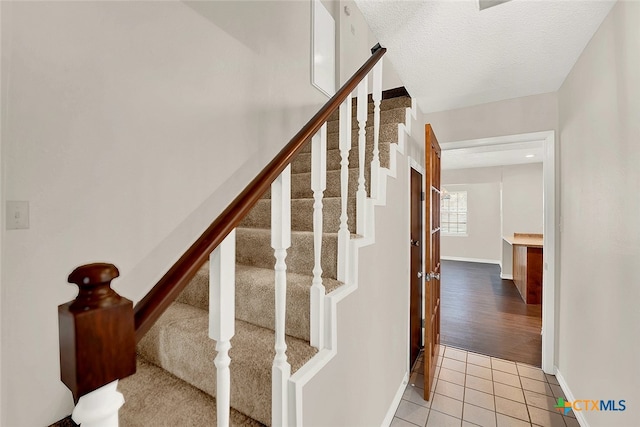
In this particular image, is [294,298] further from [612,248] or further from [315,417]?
[612,248]

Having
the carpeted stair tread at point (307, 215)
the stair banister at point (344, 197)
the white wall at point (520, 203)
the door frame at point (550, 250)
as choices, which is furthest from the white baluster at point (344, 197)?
the white wall at point (520, 203)

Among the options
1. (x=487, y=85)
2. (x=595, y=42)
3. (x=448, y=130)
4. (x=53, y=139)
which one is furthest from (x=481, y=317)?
(x=53, y=139)

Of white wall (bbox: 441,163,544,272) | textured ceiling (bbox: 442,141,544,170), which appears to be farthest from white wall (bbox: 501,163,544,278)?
textured ceiling (bbox: 442,141,544,170)

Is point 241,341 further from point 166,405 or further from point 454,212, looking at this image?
point 454,212

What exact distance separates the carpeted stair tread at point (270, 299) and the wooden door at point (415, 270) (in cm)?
159

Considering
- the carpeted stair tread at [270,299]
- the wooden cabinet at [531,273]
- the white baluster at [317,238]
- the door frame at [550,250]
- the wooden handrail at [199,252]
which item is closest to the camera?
the wooden handrail at [199,252]

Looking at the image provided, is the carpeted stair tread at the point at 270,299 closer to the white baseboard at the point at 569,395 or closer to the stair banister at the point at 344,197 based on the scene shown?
the stair banister at the point at 344,197

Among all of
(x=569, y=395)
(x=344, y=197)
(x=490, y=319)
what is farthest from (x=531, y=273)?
(x=344, y=197)

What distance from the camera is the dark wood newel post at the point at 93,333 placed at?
1.36 feet

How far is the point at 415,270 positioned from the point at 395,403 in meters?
1.22

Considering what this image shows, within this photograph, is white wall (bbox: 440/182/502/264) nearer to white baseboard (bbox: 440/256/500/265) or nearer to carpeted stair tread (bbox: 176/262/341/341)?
white baseboard (bbox: 440/256/500/265)

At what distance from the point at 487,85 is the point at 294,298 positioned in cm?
263

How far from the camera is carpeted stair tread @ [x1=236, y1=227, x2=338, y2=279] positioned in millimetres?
1410

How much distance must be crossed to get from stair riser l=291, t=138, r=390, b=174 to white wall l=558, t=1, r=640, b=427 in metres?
1.24
